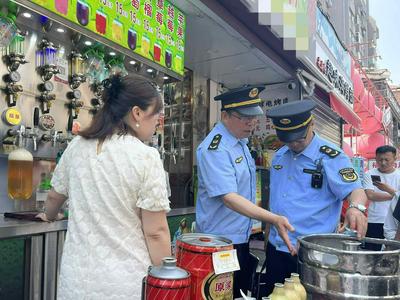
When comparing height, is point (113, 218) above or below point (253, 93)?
below

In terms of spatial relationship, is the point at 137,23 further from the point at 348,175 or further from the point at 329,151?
the point at 348,175

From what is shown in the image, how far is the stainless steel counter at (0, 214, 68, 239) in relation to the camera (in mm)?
2147

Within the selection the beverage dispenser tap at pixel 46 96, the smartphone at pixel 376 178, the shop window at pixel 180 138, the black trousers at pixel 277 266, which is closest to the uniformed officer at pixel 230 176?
the black trousers at pixel 277 266

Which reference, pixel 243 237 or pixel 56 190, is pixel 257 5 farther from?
pixel 56 190

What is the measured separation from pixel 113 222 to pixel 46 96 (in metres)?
2.03

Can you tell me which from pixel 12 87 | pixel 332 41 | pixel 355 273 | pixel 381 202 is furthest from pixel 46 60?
pixel 332 41

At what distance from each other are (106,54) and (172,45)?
2.00ft

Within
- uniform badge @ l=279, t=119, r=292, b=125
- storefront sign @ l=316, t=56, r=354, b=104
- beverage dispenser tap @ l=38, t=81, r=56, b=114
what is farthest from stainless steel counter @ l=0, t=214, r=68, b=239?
storefront sign @ l=316, t=56, r=354, b=104

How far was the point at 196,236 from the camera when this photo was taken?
135cm

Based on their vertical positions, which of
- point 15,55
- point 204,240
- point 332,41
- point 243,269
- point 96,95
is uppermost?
point 332,41

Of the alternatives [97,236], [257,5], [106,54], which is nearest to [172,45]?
[106,54]

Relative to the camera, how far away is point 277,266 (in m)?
2.08

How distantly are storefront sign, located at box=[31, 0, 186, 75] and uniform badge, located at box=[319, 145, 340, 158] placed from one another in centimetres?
172

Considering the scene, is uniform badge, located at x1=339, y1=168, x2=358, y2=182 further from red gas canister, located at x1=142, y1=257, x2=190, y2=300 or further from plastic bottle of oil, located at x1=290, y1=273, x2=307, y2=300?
red gas canister, located at x1=142, y1=257, x2=190, y2=300
